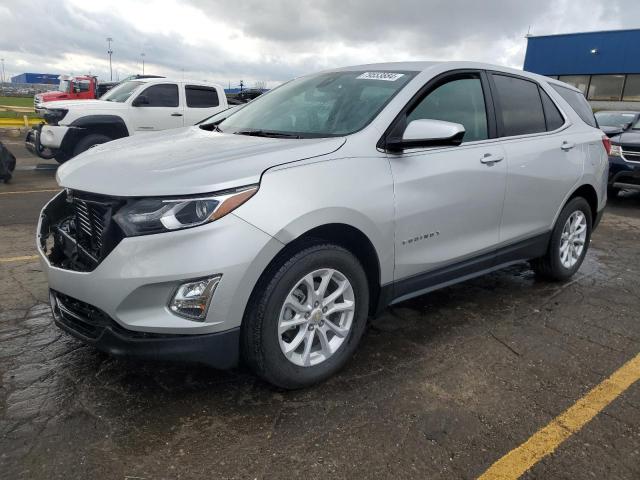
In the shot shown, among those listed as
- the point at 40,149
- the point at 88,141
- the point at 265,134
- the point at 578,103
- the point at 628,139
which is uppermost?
the point at 578,103

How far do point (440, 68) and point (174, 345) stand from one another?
7.81ft

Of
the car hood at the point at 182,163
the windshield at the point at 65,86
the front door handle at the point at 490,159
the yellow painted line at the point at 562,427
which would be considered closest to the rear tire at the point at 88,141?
the car hood at the point at 182,163

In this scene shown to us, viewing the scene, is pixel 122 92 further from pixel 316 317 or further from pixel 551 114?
pixel 316 317

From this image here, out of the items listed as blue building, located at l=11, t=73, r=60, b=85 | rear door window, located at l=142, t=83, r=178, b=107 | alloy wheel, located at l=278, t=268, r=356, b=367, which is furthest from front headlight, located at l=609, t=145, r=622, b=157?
blue building, located at l=11, t=73, r=60, b=85

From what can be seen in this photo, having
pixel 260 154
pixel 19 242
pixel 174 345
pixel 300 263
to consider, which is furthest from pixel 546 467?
pixel 19 242

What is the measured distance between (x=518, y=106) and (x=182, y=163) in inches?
106

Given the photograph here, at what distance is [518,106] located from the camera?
3.94 m

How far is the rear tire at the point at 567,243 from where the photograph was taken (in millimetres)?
4316

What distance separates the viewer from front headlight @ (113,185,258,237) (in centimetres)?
225

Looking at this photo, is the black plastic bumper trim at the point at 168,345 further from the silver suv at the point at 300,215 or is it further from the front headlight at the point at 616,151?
the front headlight at the point at 616,151

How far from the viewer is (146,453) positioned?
7.34 feet

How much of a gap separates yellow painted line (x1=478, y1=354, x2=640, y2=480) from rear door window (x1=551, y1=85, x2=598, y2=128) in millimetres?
2388

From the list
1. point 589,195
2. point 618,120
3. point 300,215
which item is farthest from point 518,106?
point 618,120

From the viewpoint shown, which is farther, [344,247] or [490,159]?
[490,159]
